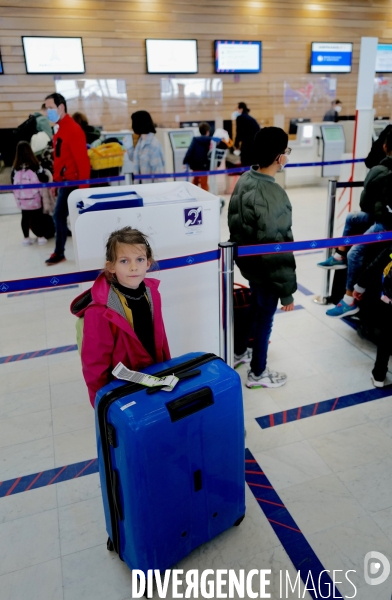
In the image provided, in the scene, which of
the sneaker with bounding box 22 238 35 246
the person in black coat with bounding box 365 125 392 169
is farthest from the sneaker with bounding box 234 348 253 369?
the sneaker with bounding box 22 238 35 246

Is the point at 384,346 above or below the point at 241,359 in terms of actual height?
above

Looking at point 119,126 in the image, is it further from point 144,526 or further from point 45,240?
point 144,526

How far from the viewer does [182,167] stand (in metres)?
8.42

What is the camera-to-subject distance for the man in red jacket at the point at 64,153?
14.9 ft

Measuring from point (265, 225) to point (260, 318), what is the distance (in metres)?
0.55

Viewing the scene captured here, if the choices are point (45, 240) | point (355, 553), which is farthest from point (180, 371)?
point (45, 240)

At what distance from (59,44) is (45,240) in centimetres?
456

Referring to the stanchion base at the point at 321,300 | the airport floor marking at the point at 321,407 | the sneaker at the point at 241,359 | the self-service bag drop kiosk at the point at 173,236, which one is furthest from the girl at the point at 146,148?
the airport floor marking at the point at 321,407

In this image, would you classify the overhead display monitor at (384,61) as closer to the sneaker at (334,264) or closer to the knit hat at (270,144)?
the sneaker at (334,264)

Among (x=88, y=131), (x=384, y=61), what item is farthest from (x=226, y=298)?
(x=384, y=61)

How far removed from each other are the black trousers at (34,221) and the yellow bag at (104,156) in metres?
0.93

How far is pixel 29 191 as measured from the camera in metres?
5.52

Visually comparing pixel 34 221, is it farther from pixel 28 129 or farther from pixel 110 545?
pixel 110 545

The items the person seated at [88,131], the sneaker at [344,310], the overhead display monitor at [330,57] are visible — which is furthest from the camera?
the overhead display monitor at [330,57]
